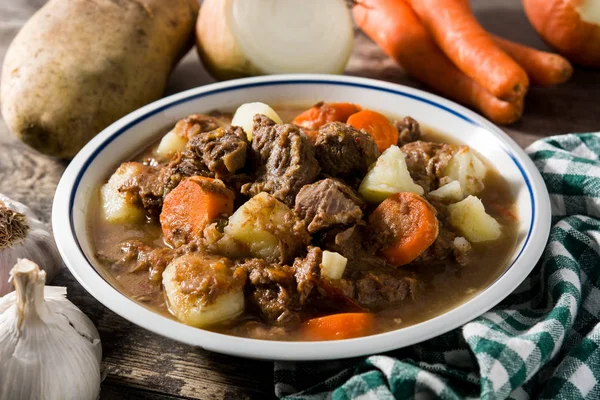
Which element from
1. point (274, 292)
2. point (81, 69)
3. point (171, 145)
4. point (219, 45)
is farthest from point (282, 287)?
point (219, 45)

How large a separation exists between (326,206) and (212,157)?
1.96 feet

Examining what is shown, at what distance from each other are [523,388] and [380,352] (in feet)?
1.82

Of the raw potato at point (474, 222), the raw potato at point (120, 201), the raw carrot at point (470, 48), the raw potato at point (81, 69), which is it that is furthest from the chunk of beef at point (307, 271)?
the raw carrot at point (470, 48)

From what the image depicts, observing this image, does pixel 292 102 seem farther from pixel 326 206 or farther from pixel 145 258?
pixel 145 258

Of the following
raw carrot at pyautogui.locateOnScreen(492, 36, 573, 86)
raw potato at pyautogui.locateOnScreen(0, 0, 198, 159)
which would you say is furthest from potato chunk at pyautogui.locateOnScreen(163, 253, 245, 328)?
raw carrot at pyautogui.locateOnScreen(492, 36, 573, 86)

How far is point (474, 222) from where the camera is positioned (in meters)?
3.09

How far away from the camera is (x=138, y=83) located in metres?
4.12

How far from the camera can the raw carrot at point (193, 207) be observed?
294cm

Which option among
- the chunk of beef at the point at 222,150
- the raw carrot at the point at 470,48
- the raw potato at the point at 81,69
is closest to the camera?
the chunk of beef at the point at 222,150

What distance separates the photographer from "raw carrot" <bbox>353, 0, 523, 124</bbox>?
4.39 m

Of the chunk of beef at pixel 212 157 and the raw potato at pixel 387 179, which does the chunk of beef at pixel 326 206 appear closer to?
the raw potato at pixel 387 179

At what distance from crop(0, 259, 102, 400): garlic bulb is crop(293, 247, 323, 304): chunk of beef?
0.80 m

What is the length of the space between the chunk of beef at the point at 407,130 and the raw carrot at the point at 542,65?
1228 millimetres

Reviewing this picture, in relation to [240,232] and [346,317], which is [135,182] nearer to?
[240,232]
